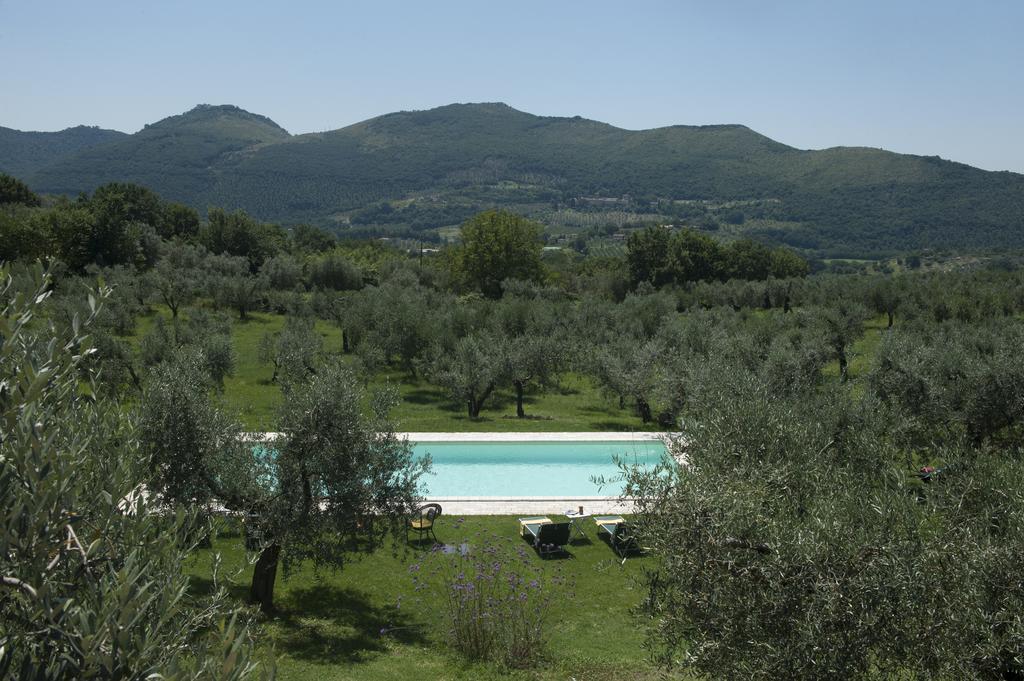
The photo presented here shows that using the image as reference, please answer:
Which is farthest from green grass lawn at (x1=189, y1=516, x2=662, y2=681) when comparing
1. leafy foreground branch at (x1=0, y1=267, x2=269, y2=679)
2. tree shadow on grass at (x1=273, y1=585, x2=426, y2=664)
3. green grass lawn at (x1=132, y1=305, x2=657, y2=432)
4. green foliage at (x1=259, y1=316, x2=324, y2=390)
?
green foliage at (x1=259, y1=316, x2=324, y2=390)

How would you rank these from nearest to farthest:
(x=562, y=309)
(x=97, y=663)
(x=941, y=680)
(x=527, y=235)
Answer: (x=97, y=663)
(x=941, y=680)
(x=562, y=309)
(x=527, y=235)

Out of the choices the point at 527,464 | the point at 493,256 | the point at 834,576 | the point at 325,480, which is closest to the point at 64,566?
the point at 834,576

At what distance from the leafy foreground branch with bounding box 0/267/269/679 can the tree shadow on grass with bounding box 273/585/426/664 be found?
719 centimetres

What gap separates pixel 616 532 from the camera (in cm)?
1609

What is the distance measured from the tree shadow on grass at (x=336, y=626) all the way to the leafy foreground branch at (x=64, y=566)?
7.19 meters

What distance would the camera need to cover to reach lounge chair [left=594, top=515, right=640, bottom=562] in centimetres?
1542

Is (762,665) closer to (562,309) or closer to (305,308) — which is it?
(562,309)

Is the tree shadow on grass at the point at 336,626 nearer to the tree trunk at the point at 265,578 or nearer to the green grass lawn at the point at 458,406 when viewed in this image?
the tree trunk at the point at 265,578

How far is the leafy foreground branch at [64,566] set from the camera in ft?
11.4

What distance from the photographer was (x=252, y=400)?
3058 cm

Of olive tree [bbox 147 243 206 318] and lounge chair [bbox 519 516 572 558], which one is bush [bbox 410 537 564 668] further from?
olive tree [bbox 147 243 206 318]

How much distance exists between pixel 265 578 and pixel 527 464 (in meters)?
13.7

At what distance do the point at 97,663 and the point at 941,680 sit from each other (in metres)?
7.47

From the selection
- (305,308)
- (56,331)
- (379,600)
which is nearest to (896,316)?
(305,308)
